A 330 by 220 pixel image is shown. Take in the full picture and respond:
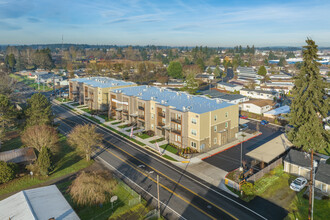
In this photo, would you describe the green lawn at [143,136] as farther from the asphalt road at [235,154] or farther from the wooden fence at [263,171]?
the wooden fence at [263,171]

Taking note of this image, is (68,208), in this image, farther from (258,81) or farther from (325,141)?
(258,81)

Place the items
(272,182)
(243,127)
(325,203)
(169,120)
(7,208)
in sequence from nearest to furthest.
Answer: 1. (7,208)
2. (325,203)
3. (272,182)
4. (169,120)
5. (243,127)

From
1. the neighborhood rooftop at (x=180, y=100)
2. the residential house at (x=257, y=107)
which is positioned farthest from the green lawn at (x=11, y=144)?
the residential house at (x=257, y=107)

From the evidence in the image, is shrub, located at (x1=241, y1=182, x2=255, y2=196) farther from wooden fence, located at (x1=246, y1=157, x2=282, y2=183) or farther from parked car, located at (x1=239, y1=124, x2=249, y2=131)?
parked car, located at (x1=239, y1=124, x2=249, y2=131)

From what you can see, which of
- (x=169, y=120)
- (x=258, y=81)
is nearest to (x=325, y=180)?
(x=169, y=120)

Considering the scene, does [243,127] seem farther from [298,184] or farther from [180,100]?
[298,184]

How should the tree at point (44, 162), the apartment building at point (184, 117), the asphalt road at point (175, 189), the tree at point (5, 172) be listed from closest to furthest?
the asphalt road at point (175, 189) → the tree at point (5, 172) → the tree at point (44, 162) → the apartment building at point (184, 117)

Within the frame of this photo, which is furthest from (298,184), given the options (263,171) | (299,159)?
(299,159)
